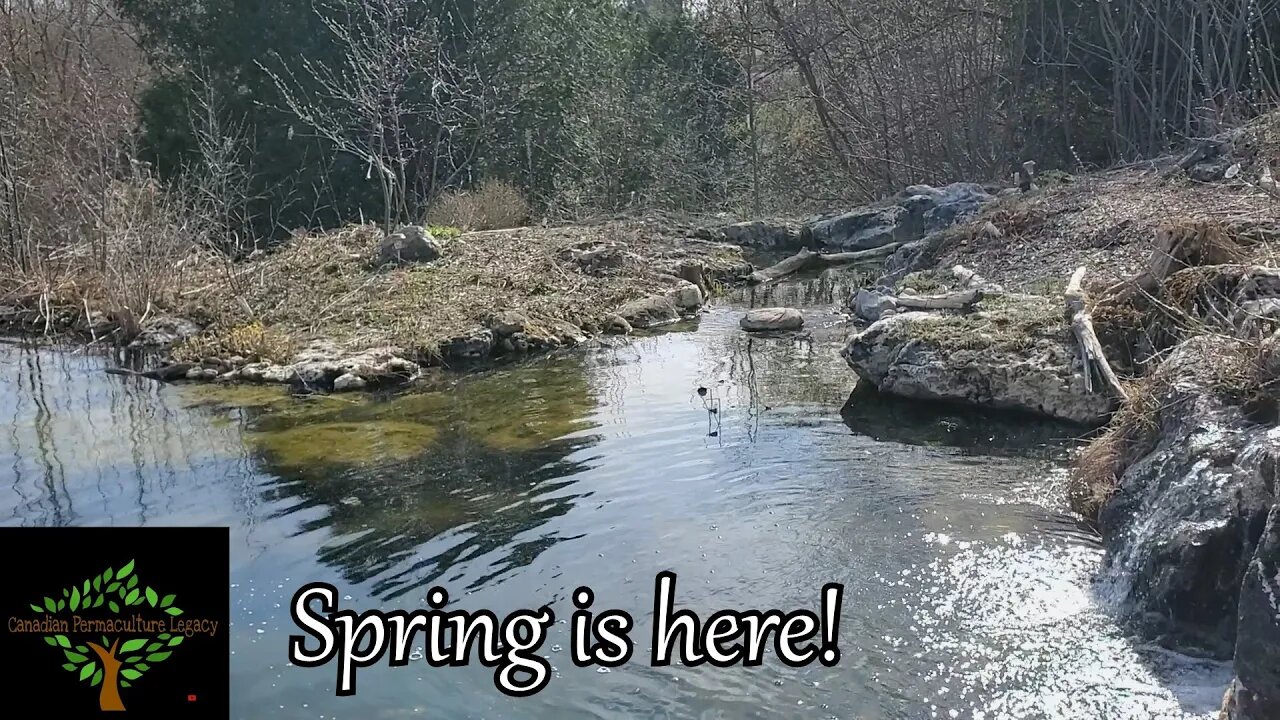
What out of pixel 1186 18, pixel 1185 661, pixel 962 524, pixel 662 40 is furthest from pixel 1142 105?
pixel 1185 661

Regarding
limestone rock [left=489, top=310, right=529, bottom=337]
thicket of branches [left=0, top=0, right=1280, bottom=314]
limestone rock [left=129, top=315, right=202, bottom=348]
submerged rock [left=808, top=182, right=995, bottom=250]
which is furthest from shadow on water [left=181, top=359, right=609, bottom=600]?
submerged rock [left=808, top=182, right=995, bottom=250]

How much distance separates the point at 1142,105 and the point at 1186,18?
1248mm

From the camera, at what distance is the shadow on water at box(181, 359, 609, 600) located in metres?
5.64

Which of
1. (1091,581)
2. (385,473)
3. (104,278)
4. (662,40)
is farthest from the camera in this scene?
(662,40)

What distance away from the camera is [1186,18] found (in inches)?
619

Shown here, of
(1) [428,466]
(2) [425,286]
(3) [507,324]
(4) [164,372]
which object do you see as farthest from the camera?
(2) [425,286]

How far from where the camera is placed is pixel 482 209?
17156mm

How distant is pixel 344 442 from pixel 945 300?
4840mm

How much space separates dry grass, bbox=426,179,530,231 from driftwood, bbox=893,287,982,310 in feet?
27.0

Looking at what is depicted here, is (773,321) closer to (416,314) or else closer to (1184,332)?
(416,314)

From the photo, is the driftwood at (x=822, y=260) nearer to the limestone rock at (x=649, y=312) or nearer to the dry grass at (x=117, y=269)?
the limestone rock at (x=649, y=312)

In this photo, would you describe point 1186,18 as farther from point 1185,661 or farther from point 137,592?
point 137,592

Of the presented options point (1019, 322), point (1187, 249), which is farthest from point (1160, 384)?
point (1019, 322)

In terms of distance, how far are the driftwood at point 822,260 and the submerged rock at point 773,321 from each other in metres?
3.32
